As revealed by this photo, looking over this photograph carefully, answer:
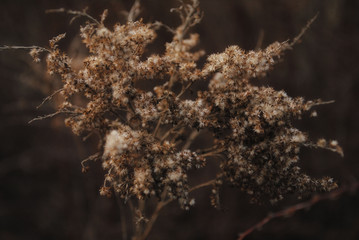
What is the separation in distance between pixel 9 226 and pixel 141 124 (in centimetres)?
415

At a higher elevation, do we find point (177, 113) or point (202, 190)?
point (202, 190)

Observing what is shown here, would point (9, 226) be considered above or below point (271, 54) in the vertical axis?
above

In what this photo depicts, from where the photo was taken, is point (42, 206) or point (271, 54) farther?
point (42, 206)

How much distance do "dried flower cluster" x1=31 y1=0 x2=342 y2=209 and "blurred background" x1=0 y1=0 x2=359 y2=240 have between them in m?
2.99

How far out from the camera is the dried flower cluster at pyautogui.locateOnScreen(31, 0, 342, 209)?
108cm

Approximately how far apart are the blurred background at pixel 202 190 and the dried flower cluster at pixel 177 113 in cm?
299

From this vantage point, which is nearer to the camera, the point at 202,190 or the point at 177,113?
the point at 177,113

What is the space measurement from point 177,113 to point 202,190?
3.44 m

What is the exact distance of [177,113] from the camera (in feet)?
3.73

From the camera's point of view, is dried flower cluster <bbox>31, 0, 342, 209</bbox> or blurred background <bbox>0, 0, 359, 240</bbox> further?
blurred background <bbox>0, 0, 359, 240</bbox>

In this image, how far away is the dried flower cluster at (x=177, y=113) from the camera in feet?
3.56

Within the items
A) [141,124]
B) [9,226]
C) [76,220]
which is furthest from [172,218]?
[141,124]

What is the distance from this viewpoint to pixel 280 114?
1107 mm

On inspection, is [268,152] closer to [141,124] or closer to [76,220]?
[141,124]
